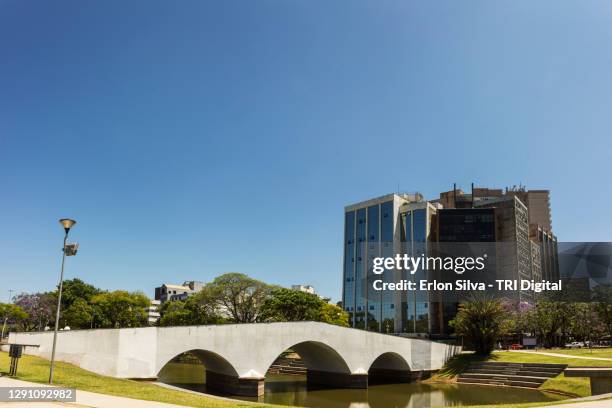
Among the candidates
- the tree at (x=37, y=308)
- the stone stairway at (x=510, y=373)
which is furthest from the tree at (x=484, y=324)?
the tree at (x=37, y=308)

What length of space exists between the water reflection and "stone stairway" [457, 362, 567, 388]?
1.81 meters

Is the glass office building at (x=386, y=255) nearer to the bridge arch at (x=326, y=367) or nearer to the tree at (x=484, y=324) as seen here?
the tree at (x=484, y=324)

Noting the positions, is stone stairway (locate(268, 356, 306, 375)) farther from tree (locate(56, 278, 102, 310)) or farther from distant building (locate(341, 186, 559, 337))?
distant building (locate(341, 186, 559, 337))

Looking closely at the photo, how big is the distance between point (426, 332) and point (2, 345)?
92200 millimetres

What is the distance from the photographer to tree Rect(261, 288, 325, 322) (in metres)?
70.6

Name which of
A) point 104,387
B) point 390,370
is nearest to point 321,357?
point 390,370

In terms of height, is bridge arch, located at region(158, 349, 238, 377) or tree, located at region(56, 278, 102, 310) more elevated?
tree, located at region(56, 278, 102, 310)

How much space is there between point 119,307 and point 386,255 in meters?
63.7

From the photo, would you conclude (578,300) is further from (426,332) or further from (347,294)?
(347,294)

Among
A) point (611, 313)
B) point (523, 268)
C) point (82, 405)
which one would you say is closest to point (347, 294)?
point (523, 268)

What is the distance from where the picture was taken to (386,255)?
4555 inches

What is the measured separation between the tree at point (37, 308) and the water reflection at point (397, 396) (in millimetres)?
42968

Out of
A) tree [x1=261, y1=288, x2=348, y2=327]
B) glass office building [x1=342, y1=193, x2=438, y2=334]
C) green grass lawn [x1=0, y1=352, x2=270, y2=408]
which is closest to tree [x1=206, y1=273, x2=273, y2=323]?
tree [x1=261, y1=288, x2=348, y2=327]

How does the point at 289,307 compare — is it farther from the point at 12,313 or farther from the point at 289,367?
the point at 12,313
